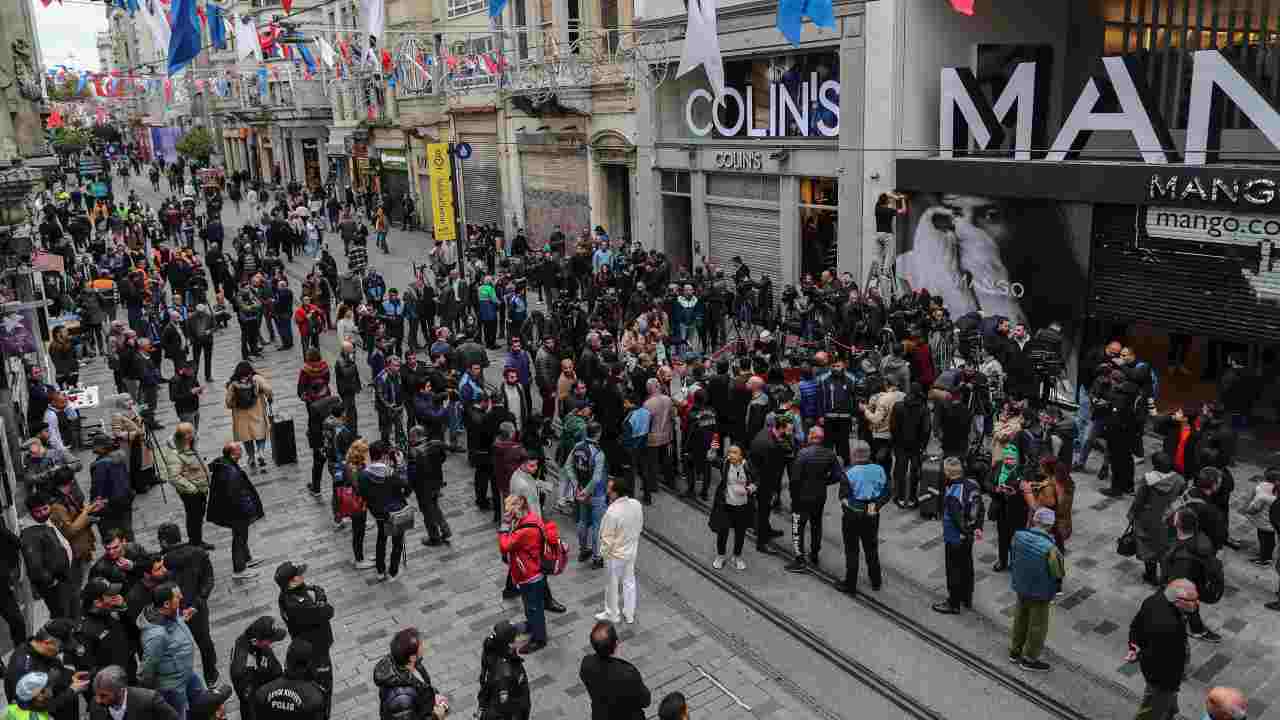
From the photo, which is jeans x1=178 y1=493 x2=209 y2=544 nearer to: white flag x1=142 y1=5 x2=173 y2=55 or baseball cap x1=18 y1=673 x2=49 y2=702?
baseball cap x1=18 y1=673 x2=49 y2=702

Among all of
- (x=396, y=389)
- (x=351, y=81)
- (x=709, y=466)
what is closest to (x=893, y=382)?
(x=709, y=466)

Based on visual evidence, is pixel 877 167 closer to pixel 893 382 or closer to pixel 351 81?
pixel 893 382

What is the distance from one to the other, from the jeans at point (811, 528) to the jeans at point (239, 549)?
6133 mm

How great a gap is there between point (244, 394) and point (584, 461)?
5776mm

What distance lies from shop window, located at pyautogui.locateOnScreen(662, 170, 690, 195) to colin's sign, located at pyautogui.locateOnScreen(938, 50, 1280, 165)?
8352mm

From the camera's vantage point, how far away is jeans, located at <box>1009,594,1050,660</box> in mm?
8391

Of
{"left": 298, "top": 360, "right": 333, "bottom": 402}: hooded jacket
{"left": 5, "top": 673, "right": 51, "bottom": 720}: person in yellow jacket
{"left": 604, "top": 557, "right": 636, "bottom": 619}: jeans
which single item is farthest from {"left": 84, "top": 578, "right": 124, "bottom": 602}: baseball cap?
{"left": 298, "top": 360, "right": 333, "bottom": 402}: hooded jacket

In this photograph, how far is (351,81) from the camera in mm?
44438

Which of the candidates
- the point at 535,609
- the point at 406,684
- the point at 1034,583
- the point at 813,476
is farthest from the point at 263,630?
the point at 1034,583

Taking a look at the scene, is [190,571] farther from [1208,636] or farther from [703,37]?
[703,37]

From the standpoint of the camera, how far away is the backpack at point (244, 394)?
13.3m

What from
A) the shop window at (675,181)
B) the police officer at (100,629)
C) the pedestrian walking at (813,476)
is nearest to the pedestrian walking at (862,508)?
the pedestrian walking at (813,476)

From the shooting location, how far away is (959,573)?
949cm

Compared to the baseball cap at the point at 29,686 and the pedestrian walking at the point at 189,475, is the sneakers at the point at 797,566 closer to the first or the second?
the pedestrian walking at the point at 189,475
